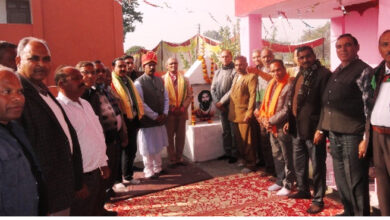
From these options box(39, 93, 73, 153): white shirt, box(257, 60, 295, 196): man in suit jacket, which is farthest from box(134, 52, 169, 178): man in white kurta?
box(39, 93, 73, 153): white shirt

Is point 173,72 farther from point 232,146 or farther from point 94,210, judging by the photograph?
point 94,210

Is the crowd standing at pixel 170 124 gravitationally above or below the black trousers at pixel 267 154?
above

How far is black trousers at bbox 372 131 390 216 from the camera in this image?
281cm

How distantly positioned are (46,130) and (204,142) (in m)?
4.64

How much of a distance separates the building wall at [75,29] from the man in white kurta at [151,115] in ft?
16.7

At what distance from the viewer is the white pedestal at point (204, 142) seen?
254 inches

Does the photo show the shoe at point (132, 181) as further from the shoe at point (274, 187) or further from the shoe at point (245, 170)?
the shoe at point (274, 187)

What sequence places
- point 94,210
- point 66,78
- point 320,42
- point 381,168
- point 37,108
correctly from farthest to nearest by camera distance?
1. point 320,42
2. point 94,210
3. point 381,168
4. point 66,78
5. point 37,108

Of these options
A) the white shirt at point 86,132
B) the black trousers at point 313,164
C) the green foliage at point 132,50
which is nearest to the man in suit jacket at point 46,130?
the white shirt at point 86,132

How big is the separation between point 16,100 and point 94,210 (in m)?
1.87

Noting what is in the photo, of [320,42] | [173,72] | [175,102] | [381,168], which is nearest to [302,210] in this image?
[381,168]

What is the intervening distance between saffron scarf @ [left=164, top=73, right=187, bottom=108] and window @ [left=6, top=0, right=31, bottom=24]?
7719mm

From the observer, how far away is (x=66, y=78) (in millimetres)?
2682

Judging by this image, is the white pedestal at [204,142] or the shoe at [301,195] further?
the white pedestal at [204,142]
